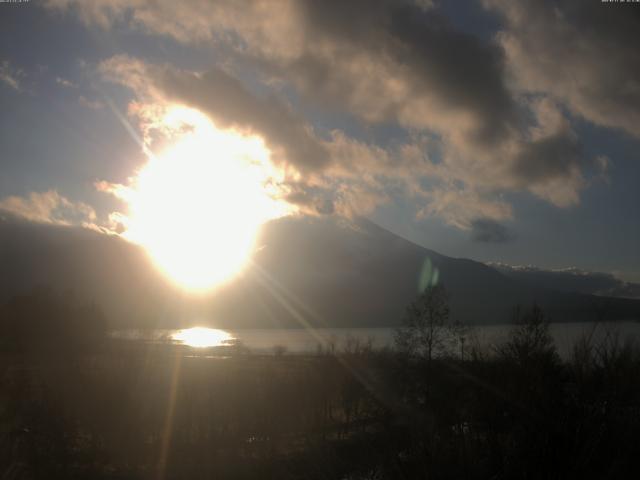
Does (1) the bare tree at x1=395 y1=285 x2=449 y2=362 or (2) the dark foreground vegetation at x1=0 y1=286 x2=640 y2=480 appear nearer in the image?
(2) the dark foreground vegetation at x1=0 y1=286 x2=640 y2=480

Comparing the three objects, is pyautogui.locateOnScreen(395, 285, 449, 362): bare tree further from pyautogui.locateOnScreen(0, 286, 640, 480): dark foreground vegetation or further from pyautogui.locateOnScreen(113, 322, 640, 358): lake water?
pyautogui.locateOnScreen(113, 322, 640, 358): lake water

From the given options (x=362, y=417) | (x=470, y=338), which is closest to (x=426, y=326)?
(x=362, y=417)

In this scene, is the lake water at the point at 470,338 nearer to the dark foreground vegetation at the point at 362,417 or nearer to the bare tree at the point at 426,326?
the dark foreground vegetation at the point at 362,417

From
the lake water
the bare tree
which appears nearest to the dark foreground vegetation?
the bare tree

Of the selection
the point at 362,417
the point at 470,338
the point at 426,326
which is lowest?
the point at 362,417

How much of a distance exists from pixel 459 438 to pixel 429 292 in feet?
141

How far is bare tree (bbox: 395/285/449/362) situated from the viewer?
47188 millimetres

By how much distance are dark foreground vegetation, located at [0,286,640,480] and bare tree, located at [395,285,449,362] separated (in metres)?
0.16

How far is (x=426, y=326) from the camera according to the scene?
1879 inches

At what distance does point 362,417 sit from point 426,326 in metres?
16.7

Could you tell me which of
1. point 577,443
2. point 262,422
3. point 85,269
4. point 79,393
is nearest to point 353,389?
point 262,422

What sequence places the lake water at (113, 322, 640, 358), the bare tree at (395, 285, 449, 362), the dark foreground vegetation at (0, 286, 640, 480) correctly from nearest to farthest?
the dark foreground vegetation at (0, 286, 640, 480) → the lake water at (113, 322, 640, 358) → the bare tree at (395, 285, 449, 362)

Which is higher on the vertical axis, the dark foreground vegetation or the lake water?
the lake water

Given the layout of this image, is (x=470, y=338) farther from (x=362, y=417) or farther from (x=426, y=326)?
(x=426, y=326)
